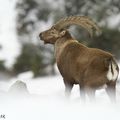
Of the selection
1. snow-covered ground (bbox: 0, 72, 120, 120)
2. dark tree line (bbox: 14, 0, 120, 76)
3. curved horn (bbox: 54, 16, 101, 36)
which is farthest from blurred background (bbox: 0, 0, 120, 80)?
curved horn (bbox: 54, 16, 101, 36)

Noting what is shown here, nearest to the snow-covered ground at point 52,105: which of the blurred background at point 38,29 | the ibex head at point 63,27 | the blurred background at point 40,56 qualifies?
the blurred background at point 40,56

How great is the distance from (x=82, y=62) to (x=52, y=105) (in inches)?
16.2

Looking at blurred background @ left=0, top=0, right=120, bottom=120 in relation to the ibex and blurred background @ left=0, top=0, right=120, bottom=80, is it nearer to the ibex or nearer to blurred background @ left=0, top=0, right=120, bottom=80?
blurred background @ left=0, top=0, right=120, bottom=80

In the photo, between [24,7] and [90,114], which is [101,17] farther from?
[90,114]

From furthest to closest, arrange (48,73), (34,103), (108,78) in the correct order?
(48,73)
(34,103)
(108,78)

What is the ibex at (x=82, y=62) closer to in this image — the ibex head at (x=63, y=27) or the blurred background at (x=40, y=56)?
the ibex head at (x=63, y=27)

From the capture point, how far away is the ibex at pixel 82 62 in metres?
3.81

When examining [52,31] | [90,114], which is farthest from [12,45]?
[90,114]

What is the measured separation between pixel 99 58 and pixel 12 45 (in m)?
1.14

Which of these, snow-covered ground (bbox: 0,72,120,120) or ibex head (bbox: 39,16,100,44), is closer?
snow-covered ground (bbox: 0,72,120,120)

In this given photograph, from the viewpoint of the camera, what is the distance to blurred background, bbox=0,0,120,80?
462 centimetres

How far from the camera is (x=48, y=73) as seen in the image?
4.68 meters

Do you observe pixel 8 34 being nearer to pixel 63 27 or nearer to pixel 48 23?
pixel 48 23

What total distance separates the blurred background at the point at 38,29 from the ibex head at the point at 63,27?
0.29 meters
